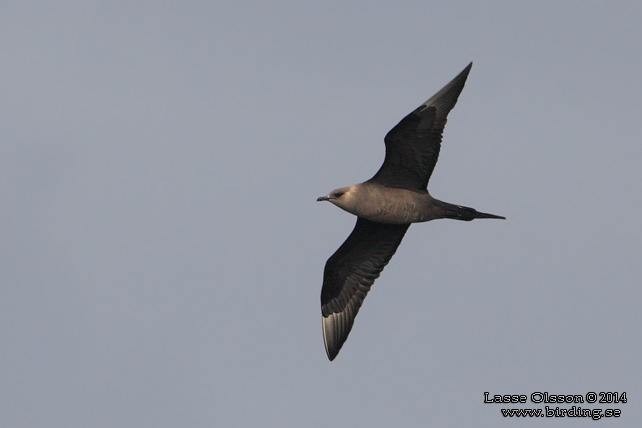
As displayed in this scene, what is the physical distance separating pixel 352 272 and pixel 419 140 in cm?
247

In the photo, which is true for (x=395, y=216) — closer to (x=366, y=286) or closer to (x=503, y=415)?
(x=366, y=286)

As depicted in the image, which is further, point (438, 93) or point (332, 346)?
point (332, 346)

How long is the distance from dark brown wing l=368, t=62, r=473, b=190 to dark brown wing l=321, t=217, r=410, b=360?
3.60 ft

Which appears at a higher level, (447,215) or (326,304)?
(447,215)

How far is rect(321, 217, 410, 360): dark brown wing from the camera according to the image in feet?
50.6

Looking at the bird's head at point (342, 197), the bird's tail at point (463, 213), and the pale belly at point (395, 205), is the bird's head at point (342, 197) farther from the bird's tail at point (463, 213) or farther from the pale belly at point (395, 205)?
the bird's tail at point (463, 213)

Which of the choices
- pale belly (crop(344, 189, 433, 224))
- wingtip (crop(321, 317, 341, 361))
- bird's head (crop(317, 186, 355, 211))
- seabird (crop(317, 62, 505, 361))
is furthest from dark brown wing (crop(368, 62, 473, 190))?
wingtip (crop(321, 317, 341, 361))

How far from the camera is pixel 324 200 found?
14.7 m

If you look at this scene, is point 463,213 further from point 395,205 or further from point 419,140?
point 419,140

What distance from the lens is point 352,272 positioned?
15648 mm

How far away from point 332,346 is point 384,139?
3481 millimetres

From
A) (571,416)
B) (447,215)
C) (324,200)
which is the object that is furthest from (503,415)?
(324,200)

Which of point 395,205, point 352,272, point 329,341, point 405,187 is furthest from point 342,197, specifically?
point 329,341

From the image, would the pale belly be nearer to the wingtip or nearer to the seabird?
the seabird
